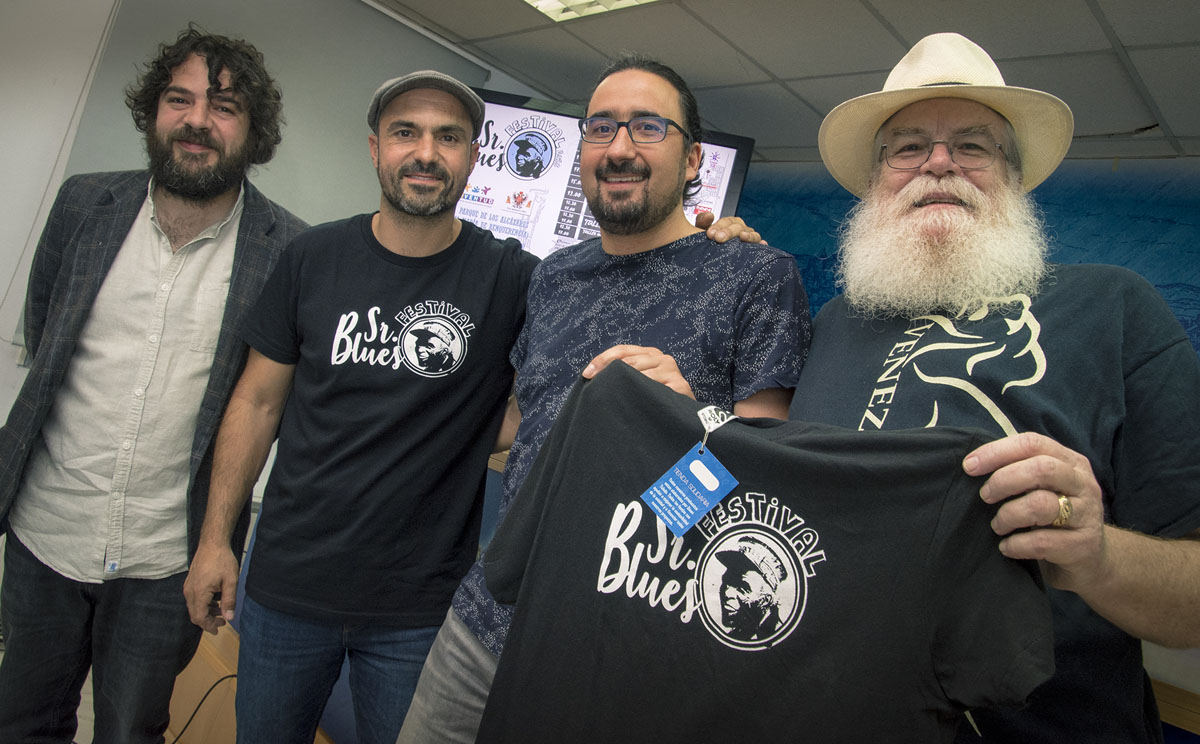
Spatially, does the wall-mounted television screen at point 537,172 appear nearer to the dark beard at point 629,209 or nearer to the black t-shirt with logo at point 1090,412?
the dark beard at point 629,209

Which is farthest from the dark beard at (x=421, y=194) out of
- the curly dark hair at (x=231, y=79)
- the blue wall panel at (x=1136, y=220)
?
the blue wall panel at (x=1136, y=220)

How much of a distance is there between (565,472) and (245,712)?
993 mm

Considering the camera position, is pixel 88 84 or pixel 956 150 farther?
Result: pixel 88 84

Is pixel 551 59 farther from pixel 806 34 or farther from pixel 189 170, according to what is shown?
pixel 189 170

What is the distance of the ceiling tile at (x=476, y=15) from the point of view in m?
3.45

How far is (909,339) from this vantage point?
116cm

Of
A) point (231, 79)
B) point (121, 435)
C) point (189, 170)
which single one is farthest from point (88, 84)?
point (121, 435)

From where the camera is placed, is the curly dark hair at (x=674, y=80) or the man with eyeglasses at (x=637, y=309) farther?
the curly dark hair at (x=674, y=80)

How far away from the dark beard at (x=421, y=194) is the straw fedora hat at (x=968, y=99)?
0.76m

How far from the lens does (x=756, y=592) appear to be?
34.2 inches

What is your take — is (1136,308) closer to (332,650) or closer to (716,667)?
(716,667)

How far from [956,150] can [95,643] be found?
2.07 metres

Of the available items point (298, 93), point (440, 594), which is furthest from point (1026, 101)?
point (298, 93)

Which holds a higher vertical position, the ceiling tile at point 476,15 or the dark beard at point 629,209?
the ceiling tile at point 476,15
